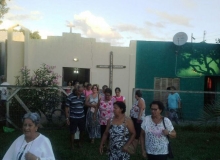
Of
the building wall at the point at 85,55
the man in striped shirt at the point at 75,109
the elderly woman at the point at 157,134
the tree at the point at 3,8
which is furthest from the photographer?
the building wall at the point at 85,55

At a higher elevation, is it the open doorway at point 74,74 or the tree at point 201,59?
the tree at point 201,59

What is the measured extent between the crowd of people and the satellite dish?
7.69 metres

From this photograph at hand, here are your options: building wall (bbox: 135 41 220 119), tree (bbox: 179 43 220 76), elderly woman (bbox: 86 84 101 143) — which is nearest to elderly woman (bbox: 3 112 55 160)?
elderly woman (bbox: 86 84 101 143)

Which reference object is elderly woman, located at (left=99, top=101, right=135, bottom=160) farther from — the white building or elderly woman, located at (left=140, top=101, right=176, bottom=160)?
the white building

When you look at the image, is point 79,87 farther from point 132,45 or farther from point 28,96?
point 132,45

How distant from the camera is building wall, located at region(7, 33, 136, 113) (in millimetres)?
18844

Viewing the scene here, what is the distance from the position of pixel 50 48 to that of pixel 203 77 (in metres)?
7.37

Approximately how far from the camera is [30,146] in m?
4.51

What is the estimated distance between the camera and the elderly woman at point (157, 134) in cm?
646

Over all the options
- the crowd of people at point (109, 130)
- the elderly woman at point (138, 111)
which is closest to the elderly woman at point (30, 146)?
the crowd of people at point (109, 130)

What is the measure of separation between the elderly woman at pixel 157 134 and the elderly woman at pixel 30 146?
2.34 metres

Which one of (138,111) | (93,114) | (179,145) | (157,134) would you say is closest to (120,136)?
(157,134)

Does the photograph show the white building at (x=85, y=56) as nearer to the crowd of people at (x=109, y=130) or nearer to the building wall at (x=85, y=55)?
the building wall at (x=85, y=55)

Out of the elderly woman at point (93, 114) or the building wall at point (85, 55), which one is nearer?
the elderly woman at point (93, 114)
